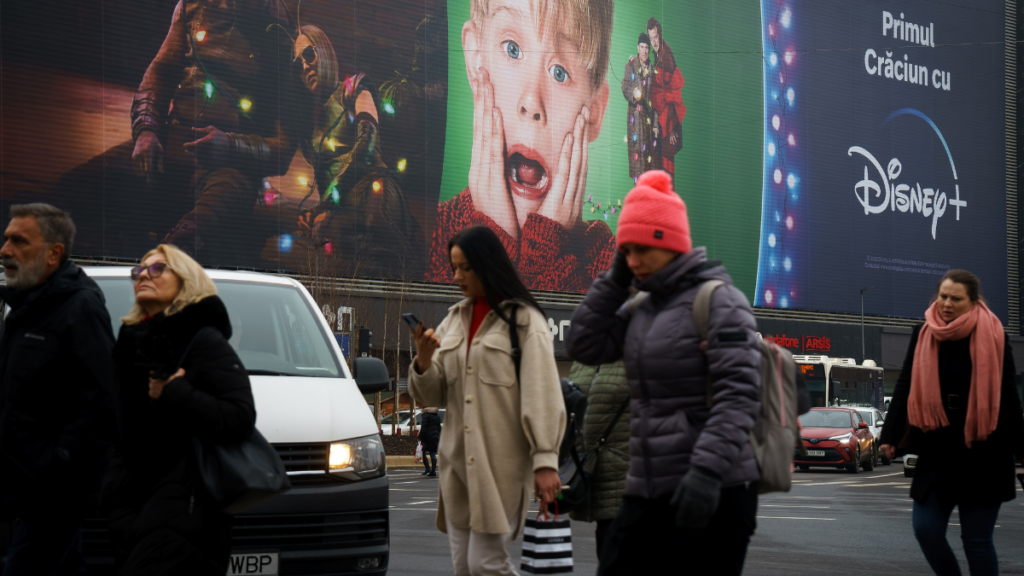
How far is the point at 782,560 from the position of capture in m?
9.22

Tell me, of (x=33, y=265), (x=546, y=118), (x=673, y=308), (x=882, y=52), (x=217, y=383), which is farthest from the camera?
(x=882, y=52)

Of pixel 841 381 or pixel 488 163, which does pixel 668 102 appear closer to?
pixel 488 163

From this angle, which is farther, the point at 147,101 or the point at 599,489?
the point at 147,101

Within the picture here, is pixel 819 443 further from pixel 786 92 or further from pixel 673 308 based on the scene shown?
pixel 786 92

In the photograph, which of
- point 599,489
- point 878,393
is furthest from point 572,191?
point 599,489

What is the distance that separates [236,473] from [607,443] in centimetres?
170

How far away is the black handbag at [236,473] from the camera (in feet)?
12.4

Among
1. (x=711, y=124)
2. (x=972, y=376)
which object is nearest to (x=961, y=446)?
(x=972, y=376)

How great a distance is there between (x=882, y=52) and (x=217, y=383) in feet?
231

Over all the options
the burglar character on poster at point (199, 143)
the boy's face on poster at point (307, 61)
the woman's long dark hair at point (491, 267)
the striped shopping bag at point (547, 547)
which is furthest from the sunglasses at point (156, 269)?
the boy's face on poster at point (307, 61)

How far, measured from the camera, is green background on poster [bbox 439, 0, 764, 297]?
57844 millimetres

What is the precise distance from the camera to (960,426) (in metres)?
5.53

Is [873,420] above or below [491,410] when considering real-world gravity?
below

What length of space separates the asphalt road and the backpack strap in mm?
5045
